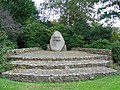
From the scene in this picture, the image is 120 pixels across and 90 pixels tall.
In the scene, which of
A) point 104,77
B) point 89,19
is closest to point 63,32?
point 89,19

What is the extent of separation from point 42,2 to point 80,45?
10409 mm

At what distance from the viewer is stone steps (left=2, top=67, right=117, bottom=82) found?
38.5 ft

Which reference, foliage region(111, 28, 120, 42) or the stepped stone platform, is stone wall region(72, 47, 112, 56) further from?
foliage region(111, 28, 120, 42)

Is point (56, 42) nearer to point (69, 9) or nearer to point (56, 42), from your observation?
point (56, 42)

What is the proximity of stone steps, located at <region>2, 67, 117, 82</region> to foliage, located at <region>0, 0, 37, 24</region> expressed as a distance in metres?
12.8

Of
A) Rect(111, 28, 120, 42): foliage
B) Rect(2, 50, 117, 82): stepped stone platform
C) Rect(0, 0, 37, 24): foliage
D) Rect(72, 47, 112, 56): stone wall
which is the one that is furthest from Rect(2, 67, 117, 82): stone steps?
Rect(0, 0, 37, 24): foliage

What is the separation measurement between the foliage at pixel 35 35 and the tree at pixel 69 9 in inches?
248

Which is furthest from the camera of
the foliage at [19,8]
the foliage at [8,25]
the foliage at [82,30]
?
the foliage at [19,8]

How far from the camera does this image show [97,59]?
16.6 metres

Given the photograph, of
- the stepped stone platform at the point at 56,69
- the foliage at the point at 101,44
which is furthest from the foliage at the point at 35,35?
the stepped stone platform at the point at 56,69

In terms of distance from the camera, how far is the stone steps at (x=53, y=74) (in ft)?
38.5

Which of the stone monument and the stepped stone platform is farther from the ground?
the stone monument

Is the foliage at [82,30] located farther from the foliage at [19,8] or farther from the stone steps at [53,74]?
the stone steps at [53,74]

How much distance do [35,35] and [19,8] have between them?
381 cm
